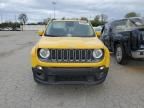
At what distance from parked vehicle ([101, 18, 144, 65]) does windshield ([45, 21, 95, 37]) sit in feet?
4.90

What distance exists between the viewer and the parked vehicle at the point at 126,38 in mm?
7977

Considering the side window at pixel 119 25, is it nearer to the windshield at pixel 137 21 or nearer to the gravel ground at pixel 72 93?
the windshield at pixel 137 21

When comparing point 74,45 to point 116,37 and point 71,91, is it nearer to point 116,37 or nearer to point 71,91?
point 71,91

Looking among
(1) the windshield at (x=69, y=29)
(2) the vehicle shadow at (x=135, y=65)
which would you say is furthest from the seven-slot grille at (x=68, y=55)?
(2) the vehicle shadow at (x=135, y=65)

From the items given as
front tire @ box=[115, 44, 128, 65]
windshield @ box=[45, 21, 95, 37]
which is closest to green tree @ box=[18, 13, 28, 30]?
front tire @ box=[115, 44, 128, 65]

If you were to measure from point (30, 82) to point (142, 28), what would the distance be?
3.79 m

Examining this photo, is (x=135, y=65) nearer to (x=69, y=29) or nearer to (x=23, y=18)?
(x=69, y=29)

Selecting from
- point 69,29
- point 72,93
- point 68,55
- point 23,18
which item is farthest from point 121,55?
point 23,18

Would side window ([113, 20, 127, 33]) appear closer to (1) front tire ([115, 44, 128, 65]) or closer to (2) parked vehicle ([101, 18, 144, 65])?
(2) parked vehicle ([101, 18, 144, 65])

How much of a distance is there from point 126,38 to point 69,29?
2.07m

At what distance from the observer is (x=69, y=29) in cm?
742

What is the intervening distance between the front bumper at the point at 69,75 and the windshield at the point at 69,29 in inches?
67.4

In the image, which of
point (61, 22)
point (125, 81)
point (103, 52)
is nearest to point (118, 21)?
point (61, 22)

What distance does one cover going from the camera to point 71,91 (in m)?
5.96
